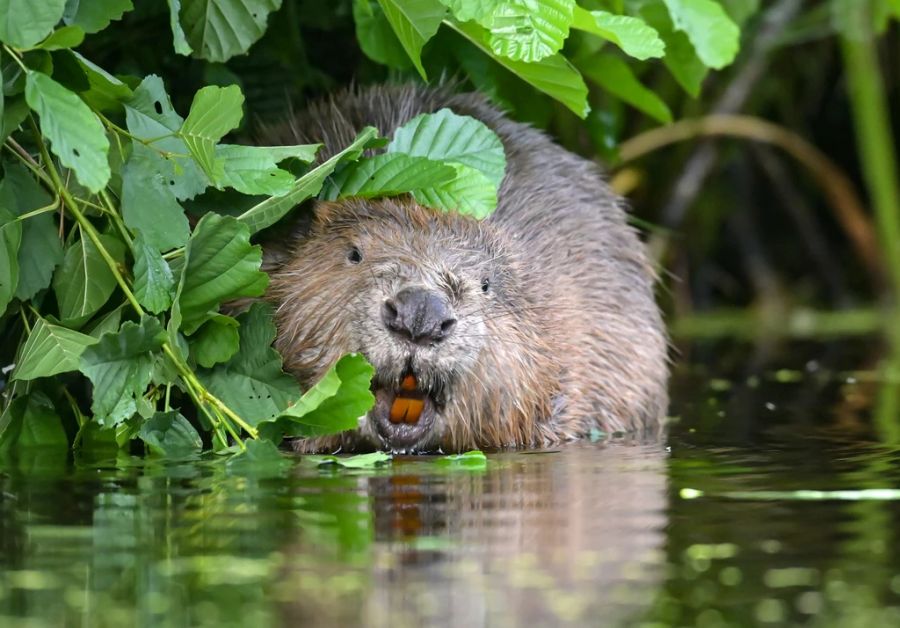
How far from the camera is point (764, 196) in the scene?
10.1 meters

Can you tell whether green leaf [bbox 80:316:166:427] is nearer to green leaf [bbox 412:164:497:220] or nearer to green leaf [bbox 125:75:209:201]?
green leaf [bbox 125:75:209:201]

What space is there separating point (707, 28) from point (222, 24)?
3.87 feet

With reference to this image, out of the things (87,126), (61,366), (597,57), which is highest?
(597,57)

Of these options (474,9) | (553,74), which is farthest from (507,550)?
(553,74)

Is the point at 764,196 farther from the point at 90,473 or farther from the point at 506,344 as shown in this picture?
the point at 90,473

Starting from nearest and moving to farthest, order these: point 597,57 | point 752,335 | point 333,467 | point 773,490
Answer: point 773,490, point 333,467, point 597,57, point 752,335

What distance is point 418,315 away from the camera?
3535 millimetres

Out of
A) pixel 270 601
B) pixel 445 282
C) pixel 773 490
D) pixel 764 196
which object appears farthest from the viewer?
pixel 764 196

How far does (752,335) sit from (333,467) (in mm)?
5001

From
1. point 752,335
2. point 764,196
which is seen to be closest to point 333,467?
point 752,335

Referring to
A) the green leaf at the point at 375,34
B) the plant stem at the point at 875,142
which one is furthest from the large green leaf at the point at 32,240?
the plant stem at the point at 875,142

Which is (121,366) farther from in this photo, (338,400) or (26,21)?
(26,21)

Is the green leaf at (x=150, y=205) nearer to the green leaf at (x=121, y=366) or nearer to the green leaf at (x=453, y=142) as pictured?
the green leaf at (x=121, y=366)

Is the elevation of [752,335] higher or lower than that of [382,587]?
higher
